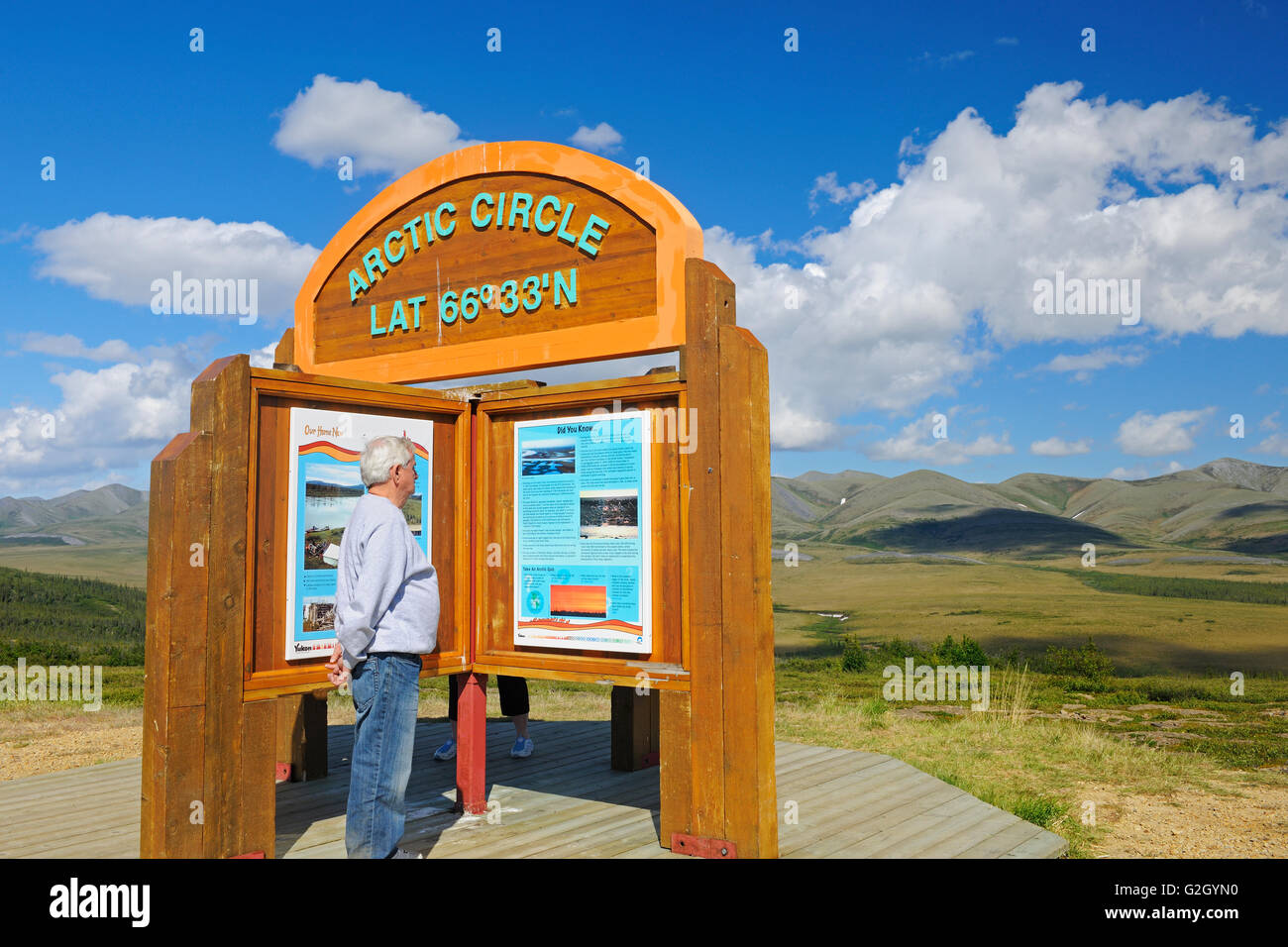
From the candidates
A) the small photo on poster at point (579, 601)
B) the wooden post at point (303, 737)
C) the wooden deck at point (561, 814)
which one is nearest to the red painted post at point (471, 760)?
the wooden deck at point (561, 814)

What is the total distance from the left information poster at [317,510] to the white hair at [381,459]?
0.80 m

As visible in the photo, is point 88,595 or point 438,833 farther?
point 88,595

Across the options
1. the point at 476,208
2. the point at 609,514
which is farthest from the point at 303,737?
the point at 476,208

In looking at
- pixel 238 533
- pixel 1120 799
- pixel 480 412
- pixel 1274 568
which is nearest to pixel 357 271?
pixel 480 412

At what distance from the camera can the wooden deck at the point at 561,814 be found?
5.15 metres

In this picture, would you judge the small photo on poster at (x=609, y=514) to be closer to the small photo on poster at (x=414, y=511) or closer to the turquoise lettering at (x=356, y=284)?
the small photo on poster at (x=414, y=511)

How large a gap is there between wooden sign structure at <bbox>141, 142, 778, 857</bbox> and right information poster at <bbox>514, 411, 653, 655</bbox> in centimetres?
8

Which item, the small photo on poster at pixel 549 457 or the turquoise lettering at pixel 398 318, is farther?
the turquoise lettering at pixel 398 318

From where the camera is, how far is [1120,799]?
7832mm

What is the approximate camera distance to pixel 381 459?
440 cm

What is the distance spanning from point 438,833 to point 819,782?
2.93m

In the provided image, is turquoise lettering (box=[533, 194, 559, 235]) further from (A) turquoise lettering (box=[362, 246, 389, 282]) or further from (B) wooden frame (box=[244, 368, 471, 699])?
(A) turquoise lettering (box=[362, 246, 389, 282])

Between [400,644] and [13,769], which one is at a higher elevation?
[400,644]
